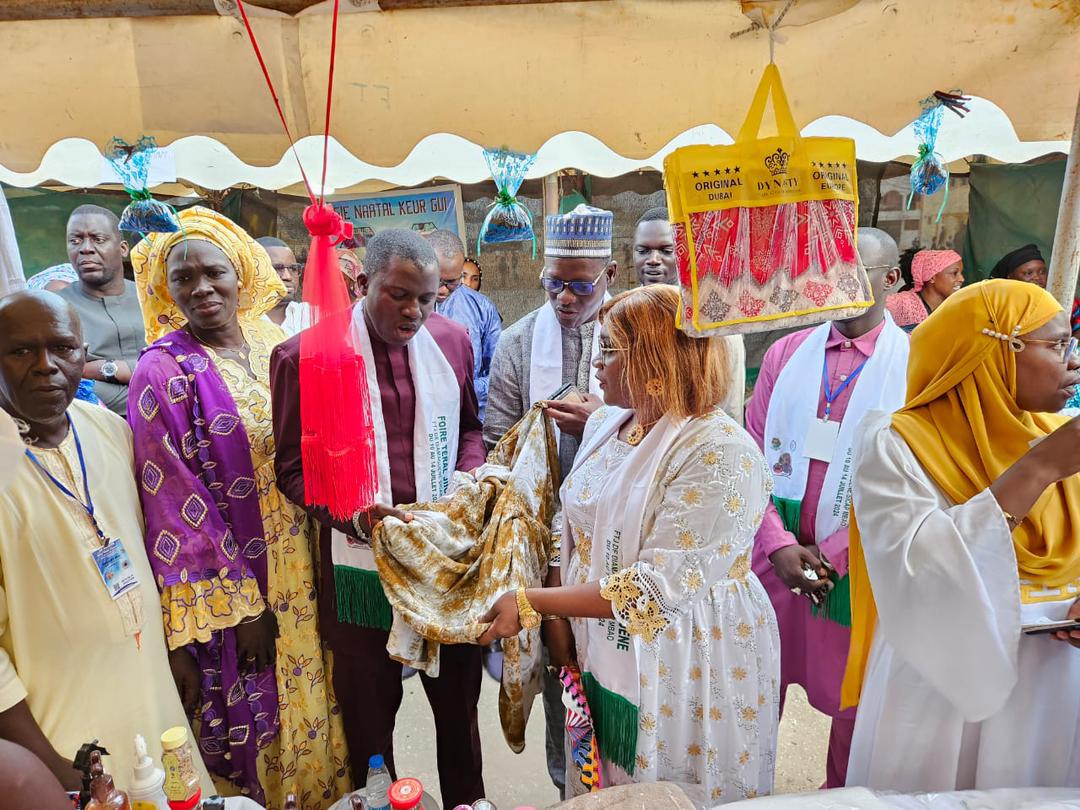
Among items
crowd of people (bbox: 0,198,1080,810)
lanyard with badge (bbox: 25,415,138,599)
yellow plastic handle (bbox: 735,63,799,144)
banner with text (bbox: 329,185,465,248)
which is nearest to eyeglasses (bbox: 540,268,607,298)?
crowd of people (bbox: 0,198,1080,810)

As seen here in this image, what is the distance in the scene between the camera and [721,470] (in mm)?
1618

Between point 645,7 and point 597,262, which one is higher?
point 645,7

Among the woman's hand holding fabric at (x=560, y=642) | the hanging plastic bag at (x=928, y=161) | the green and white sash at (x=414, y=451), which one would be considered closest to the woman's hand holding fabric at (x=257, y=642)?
the green and white sash at (x=414, y=451)

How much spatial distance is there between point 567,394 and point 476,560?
716mm

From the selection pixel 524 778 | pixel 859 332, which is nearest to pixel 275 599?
pixel 524 778

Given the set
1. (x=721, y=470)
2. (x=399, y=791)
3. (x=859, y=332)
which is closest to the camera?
(x=399, y=791)

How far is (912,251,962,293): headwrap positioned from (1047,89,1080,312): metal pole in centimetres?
271

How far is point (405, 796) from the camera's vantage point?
4.81 feet

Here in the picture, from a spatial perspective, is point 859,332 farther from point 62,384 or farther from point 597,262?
point 62,384

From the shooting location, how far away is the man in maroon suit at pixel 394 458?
6.86ft

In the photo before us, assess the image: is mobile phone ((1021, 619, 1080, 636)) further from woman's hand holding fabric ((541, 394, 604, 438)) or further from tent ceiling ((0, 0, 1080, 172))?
tent ceiling ((0, 0, 1080, 172))

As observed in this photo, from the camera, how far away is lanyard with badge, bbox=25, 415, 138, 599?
1776 mm

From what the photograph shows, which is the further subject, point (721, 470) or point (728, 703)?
point (728, 703)

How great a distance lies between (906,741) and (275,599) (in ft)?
6.74
